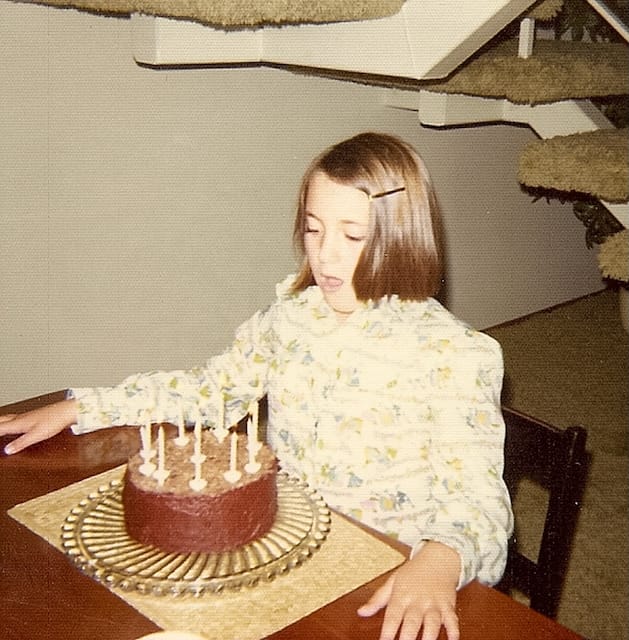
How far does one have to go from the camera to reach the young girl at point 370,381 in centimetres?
115

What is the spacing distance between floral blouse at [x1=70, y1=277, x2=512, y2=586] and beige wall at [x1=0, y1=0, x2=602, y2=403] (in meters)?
1.02

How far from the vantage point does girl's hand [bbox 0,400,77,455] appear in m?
1.20

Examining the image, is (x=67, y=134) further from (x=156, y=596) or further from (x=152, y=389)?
(x=156, y=596)

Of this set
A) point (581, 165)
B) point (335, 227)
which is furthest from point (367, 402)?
point (581, 165)

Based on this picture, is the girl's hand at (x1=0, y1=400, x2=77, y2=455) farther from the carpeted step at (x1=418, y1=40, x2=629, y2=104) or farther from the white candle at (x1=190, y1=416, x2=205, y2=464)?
the carpeted step at (x1=418, y1=40, x2=629, y2=104)

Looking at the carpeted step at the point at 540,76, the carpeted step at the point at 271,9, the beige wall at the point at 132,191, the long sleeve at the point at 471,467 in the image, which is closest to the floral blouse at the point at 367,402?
the long sleeve at the point at 471,467

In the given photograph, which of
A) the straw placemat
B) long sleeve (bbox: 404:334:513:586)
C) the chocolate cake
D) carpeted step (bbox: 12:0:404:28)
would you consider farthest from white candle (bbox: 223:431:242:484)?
carpeted step (bbox: 12:0:404:28)

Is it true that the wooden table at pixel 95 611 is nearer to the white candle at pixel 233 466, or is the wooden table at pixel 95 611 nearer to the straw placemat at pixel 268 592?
the straw placemat at pixel 268 592

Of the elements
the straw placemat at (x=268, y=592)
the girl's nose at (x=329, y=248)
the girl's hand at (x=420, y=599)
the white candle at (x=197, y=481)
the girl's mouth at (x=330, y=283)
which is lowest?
the straw placemat at (x=268, y=592)

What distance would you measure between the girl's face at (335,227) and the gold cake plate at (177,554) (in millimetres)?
354

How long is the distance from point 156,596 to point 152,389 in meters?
0.47

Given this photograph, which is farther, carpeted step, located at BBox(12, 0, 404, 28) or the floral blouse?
carpeted step, located at BBox(12, 0, 404, 28)

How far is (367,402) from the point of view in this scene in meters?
1.25

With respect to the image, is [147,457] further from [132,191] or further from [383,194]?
[132,191]
